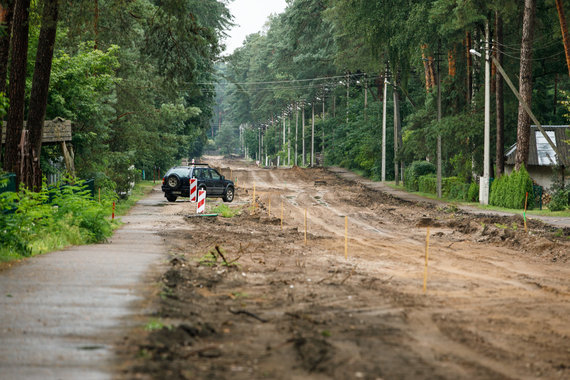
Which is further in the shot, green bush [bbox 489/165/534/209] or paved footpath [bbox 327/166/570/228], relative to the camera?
green bush [bbox 489/165/534/209]

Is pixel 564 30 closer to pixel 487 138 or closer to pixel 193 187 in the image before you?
pixel 487 138

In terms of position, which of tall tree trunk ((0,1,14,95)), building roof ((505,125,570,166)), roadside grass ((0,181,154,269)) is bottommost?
roadside grass ((0,181,154,269))

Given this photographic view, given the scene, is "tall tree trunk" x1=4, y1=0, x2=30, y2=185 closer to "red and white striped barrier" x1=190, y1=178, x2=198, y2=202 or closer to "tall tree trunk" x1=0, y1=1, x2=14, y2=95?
"tall tree trunk" x1=0, y1=1, x2=14, y2=95

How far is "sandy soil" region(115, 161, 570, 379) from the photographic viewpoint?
6.92 meters

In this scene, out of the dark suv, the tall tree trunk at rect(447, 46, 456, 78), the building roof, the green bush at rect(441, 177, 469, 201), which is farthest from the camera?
the tall tree trunk at rect(447, 46, 456, 78)

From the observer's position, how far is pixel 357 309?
32.1 feet

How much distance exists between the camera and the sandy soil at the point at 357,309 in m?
6.92

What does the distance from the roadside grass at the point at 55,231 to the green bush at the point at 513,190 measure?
2164cm

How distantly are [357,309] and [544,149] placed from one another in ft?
116

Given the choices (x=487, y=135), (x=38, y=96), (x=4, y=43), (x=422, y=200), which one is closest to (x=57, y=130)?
(x=38, y=96)

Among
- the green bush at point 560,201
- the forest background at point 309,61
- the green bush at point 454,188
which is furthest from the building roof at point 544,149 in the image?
the green bush at point 560,201

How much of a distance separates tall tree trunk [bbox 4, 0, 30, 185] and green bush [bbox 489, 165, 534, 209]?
2321cm

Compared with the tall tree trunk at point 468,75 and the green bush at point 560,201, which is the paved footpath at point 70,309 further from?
the tall tree trunk at point 468,75

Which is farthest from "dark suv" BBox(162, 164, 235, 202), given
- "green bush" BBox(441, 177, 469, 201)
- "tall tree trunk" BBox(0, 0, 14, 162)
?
"tall tree trunk" BBox(0, 0, 14, 162)
